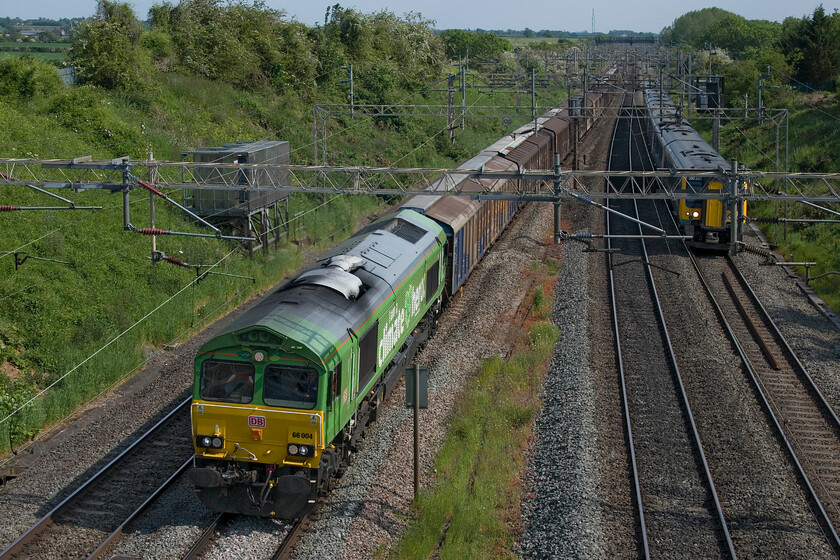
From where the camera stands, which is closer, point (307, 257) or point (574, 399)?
point (574, 399)

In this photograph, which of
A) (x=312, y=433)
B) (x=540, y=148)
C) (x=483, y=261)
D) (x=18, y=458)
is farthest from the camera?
(x=540, y=148)

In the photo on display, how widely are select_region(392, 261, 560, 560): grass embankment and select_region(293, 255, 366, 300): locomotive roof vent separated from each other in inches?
133

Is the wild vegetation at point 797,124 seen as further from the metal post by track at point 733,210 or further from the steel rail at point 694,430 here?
the metal post by track at point 733,210

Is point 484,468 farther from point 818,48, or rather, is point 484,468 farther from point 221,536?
point 818,48

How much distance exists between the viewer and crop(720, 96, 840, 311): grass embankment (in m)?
28.0

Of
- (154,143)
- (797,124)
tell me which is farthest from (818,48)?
(154,143)

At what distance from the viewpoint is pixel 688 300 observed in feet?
79.5

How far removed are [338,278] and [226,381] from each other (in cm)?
266

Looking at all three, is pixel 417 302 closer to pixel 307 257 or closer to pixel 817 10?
pixel 307 257

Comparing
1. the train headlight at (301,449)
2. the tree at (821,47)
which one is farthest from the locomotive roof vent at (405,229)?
the tree at (821,47)

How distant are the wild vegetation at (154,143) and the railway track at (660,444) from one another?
1122 centimetres

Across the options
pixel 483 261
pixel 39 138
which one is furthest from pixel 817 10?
pixel 39 138

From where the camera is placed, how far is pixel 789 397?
17734 mm

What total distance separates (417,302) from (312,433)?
621 centimetres
